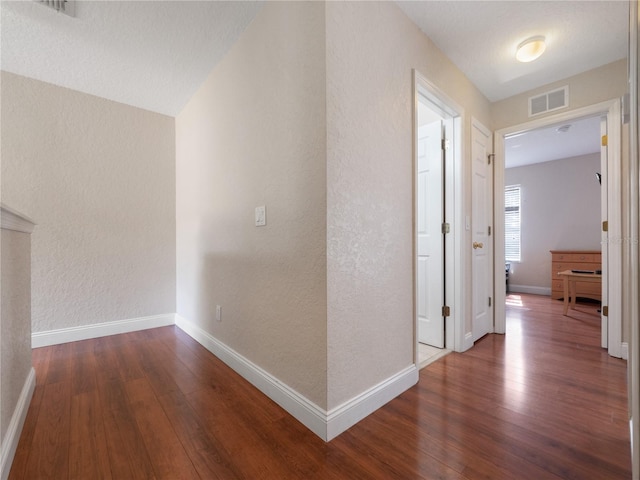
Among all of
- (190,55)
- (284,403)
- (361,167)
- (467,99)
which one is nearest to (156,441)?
(284,403)

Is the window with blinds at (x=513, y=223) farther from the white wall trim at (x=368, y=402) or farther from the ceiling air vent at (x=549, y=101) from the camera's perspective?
the white wall trim at (x=368, y=402)

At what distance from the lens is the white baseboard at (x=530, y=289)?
17.8 feet

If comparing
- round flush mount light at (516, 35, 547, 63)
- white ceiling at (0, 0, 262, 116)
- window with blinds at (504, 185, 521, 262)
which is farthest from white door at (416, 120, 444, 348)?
window with blinds at (504, 185, 521, 262)

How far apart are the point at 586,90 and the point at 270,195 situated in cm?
295

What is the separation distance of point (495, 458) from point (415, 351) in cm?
73

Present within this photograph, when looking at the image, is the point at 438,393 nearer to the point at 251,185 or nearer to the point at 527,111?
the point at 251,185

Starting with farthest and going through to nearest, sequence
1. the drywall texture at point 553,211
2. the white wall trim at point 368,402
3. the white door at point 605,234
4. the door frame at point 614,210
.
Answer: the drywall texture at point 553,211, the white door at point 605,234, the door frame at point 614,210, the white wall trim at point 368,402

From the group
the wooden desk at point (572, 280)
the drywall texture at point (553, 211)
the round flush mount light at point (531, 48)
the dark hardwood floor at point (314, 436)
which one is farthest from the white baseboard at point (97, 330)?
the drywall texture at point (553, 211)

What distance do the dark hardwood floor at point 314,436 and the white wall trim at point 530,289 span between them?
3.76m

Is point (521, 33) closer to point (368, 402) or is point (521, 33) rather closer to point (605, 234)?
point (605, 234)

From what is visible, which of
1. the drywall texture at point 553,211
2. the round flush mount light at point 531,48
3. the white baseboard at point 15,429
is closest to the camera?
the white baseboard at point 15,429

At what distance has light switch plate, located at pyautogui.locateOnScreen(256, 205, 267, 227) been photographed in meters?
1.77

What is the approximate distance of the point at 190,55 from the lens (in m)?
2.28

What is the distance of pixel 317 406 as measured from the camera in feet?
4.58
